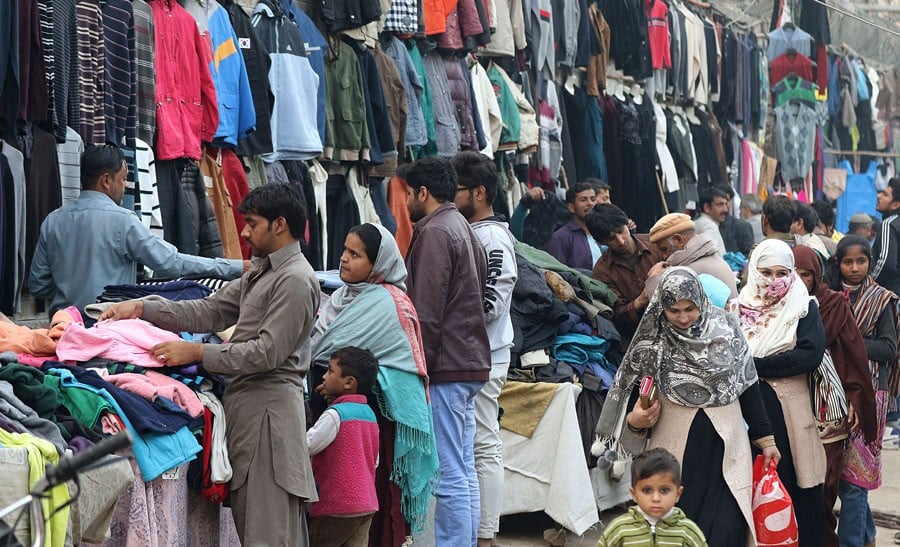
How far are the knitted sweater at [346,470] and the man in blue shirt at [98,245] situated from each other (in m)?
0.99

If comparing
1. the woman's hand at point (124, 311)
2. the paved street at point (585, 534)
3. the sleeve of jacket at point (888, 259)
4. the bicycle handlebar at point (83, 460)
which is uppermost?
the bicycle handlebar at point (83, 460)

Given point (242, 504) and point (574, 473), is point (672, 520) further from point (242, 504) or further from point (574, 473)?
point (574, 473)

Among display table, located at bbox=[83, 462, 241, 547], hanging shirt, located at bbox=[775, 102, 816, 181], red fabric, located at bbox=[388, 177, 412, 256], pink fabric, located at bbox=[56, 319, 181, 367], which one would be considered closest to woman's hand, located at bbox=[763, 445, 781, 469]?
display table, located at bbox=[83, 462, 241, 547]

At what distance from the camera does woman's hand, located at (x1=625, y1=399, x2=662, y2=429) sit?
6078mm

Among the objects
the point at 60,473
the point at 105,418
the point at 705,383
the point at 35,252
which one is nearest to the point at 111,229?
the point at 35,252

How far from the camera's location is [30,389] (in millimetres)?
4824

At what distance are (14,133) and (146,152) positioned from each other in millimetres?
812

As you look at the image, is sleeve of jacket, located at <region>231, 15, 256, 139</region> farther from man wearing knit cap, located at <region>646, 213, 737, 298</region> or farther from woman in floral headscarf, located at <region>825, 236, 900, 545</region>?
woman in floral headscarf, located at <region>825, 236, 900, 545</region>

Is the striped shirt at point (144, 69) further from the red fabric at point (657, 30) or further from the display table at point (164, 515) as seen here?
the red fabric at point (657, 30)

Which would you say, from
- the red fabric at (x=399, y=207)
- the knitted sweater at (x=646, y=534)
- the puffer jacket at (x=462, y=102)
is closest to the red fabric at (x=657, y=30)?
the puffer jacket at (x=462, y=102)

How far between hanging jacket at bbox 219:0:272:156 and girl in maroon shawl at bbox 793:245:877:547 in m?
3.47

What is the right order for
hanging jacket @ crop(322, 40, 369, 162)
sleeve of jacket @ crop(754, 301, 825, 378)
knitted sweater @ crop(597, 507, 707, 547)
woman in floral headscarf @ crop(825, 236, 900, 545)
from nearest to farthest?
knitted sweater @ crop(597, 507, 707, 547) < sleeve of jacket @ crop(754, 301, 825, 378) < woman in floral headscarf @ crop(825, 236, 900, 545) < hanging jacket @ crop(322, 40, 369, 162)

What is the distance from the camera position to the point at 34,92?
7.04 meters

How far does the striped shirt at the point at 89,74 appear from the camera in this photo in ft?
23.8
